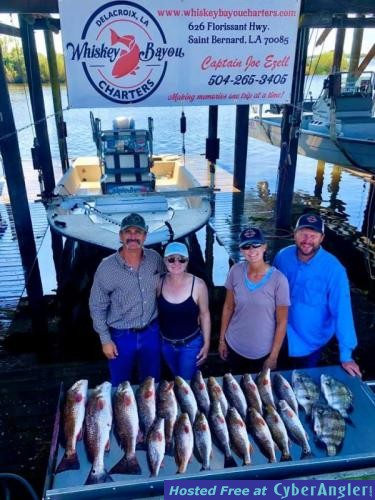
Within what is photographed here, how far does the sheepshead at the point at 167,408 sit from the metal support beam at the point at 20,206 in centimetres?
361

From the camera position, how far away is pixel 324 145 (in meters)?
13.5

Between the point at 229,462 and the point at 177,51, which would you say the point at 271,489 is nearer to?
the point at 229,462

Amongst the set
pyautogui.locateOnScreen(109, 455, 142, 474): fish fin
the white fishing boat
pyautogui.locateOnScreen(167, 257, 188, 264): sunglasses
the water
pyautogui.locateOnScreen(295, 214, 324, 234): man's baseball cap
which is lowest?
the water

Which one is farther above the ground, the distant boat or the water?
the distant boat

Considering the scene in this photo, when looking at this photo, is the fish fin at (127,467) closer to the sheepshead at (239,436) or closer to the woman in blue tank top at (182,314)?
the sheepshead at (239,436)

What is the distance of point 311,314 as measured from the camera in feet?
10.4

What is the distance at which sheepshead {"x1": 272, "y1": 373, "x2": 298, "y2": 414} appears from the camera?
8.26ft

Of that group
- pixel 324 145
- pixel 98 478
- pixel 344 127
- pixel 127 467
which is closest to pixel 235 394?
pixel 127 467

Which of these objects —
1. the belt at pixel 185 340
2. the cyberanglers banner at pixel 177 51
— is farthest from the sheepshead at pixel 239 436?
the cyberanglers banner at pixel 177 51

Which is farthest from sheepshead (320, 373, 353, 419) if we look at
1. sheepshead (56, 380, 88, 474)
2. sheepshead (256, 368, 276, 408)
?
sheepshead (56, 380, 88, 474)

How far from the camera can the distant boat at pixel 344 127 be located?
11969 millimetres

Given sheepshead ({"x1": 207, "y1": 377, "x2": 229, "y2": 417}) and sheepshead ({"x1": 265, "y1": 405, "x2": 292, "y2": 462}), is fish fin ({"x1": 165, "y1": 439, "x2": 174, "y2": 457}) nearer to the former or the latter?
sheepshead ({"x1": 207, "y1": 377, "x2": 229, "y2": 417})

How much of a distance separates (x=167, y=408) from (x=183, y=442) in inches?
11.0

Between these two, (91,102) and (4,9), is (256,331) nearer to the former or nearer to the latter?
(91,102)
